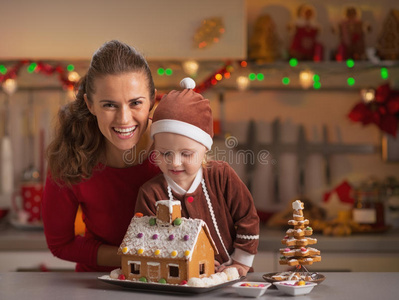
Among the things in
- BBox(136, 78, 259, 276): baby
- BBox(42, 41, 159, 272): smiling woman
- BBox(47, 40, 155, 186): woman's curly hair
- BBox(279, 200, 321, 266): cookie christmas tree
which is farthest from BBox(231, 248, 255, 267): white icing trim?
BBox(47, 40, 155, 186): woman's curly hair

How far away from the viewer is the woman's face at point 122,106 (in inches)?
51.7

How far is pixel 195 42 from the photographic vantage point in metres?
2.66

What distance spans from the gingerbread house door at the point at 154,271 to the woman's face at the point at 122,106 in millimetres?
300

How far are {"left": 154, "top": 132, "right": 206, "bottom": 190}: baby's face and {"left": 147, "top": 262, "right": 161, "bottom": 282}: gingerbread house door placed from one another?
0.68 ft

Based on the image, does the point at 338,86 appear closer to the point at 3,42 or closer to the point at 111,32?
the point at 111,32

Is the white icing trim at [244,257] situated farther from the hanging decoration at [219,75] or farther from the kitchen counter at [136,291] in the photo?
the hanging decoration at [219,75]

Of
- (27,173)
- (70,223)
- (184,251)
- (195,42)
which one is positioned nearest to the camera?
(184,251)

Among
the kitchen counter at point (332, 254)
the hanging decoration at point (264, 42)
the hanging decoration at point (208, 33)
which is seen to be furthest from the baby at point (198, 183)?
the hanging decoration at point (264, 42)

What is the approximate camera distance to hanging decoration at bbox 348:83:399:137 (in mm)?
2920

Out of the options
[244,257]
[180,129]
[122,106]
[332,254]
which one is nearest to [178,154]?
[180,129]

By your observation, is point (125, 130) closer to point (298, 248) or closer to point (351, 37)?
point (298, 248)

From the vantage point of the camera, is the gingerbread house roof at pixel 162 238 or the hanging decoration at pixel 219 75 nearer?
the gingerbread house roof at pixel 162 238

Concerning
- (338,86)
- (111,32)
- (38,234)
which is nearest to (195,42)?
(111,32)

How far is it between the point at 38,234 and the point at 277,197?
4.02ft
